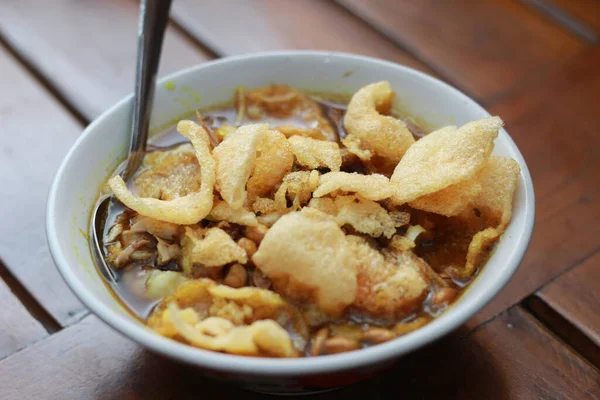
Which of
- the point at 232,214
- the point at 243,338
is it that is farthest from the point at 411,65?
the point at 243,338

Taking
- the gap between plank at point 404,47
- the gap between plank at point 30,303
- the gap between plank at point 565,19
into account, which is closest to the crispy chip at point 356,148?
the gap between plank at point 404,47

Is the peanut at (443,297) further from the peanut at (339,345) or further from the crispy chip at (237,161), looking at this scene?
the crispy chip at (237,161)

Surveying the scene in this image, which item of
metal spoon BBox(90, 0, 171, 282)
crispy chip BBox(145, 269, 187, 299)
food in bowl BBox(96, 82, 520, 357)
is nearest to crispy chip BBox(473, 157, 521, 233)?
food in bowl BBox(96, 82, 520, 357)

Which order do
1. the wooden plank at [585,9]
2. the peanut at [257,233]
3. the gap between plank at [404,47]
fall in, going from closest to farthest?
the peanut at [257,233] → the gap between plank at [404,47] → the wooden plank at [585,9]

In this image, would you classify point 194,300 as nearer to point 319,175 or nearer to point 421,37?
point 319,175

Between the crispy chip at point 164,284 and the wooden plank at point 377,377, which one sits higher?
the crispy chip at point 164,284

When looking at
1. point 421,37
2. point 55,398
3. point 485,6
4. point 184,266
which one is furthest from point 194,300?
point 485,6
